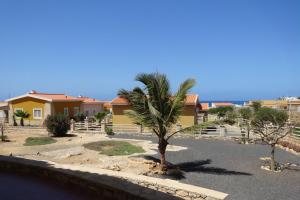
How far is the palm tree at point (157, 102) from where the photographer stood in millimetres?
15062

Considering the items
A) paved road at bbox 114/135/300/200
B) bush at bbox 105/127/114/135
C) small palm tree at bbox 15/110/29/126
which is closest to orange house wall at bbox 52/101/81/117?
small palm tree at bbox 15/110/29/126

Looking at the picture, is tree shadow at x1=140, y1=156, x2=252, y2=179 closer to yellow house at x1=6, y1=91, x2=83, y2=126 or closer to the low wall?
the low wall

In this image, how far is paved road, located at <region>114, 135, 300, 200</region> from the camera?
39.3 feet

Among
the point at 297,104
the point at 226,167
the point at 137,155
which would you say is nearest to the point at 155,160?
the point at 137,155

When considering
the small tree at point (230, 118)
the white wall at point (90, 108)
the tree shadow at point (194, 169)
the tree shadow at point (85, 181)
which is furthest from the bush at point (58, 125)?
the tree shadow at point (85, 181)

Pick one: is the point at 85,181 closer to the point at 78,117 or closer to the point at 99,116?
the point at 99,116

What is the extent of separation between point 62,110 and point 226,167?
27.1m

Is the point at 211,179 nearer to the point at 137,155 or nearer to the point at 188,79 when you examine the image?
the point at 188,79

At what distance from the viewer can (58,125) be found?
94.2ft

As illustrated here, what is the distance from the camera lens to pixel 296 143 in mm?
21141

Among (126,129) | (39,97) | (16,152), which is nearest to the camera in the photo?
(16,152)

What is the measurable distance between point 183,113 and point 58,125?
484 inches

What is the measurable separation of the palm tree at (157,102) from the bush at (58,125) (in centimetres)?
1537

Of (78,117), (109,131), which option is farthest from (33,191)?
(78,117)
